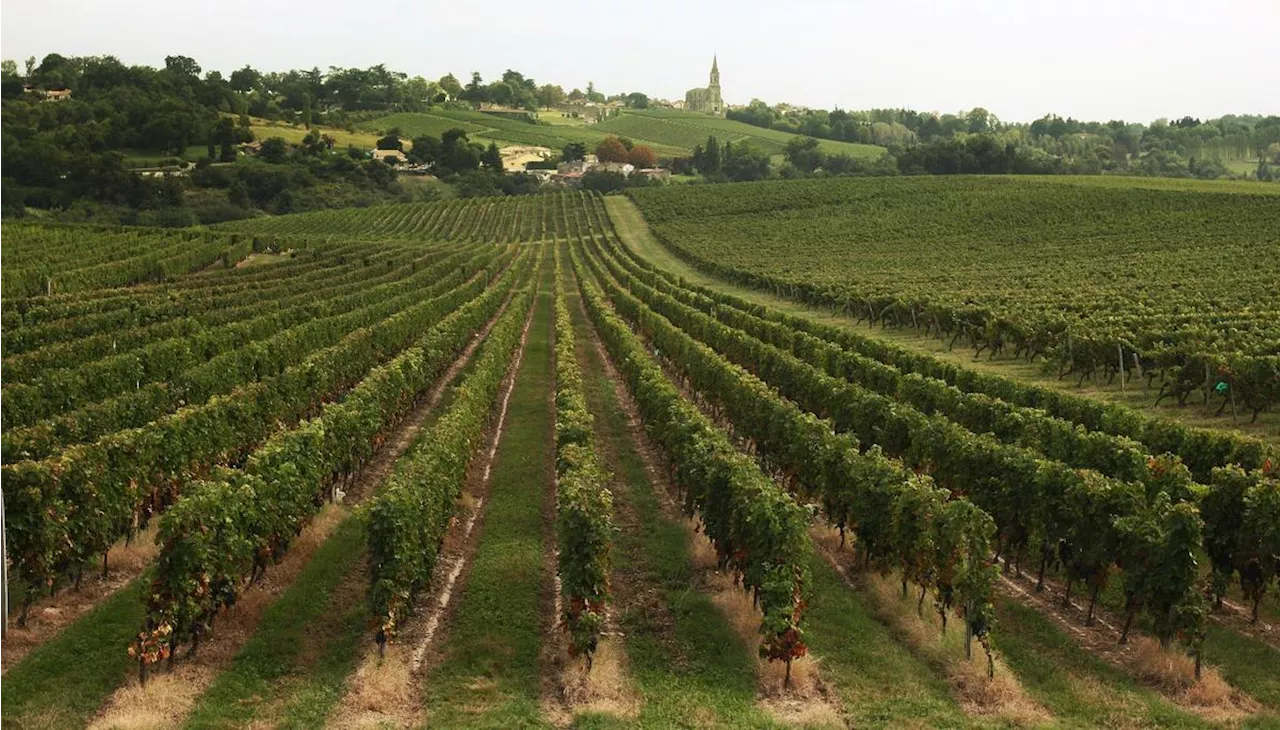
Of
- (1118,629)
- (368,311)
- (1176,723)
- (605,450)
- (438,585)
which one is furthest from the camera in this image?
(368,311)

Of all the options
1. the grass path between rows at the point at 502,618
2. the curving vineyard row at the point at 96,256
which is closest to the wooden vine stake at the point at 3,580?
the grass path between rows at the point at 502,618

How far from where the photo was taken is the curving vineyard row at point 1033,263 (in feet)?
119

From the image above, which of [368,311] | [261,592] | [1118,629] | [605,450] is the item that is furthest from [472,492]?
[368,311]

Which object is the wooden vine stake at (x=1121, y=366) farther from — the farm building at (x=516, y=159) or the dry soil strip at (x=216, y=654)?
the farm building at (x=516, y=159)

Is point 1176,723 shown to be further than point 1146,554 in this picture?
No

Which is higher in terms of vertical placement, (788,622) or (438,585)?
(788,622)

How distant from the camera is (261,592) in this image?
680 inches

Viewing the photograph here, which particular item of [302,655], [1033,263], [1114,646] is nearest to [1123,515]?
[1114,646]

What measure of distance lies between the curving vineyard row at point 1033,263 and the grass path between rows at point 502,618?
2151cm

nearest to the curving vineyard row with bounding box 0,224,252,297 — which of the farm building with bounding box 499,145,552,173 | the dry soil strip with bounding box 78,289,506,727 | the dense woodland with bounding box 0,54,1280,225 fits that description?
the dense woodland with bounding box 0,54,1280,225

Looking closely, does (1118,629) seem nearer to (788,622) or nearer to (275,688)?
(788,622)

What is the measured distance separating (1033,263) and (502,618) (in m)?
78.1

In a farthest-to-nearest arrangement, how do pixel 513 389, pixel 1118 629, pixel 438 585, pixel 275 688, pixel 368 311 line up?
1. pixel 368 311
2. pixel 513 389
3. pixel 438 585
4. pixel 1118 629
5. pixel 275 688

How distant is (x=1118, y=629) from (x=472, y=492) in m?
14.2
